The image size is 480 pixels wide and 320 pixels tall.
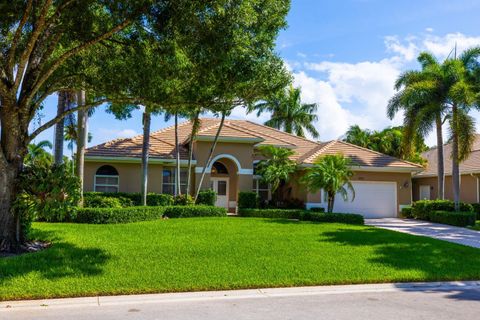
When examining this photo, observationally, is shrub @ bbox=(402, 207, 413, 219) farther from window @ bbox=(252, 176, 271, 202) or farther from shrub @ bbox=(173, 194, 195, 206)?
shrub @ bbox=(173, 194, 195, 206)

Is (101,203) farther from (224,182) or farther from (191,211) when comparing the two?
(224,182)

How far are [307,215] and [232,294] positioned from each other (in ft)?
41.7

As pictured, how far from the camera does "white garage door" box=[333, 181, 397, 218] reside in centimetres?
2572

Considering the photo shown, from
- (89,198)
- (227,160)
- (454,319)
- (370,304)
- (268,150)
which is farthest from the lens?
(227,160)

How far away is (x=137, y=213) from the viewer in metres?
17.9

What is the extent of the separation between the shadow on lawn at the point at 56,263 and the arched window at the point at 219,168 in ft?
53.6

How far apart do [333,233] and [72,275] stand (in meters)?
9.27

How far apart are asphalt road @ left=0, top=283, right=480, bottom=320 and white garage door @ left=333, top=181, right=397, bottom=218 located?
1671 cm

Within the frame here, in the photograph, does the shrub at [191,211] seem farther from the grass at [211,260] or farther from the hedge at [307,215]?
the grass at [211,260]

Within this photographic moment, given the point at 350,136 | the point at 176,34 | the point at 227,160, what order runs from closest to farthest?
1. the point at 176,34
2. the point at 227,160
3. the point at 350,136

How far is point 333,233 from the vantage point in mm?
15453

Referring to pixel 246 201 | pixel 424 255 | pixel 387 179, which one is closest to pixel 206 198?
pixel 246 201

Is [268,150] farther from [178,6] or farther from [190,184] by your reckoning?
[178,6]

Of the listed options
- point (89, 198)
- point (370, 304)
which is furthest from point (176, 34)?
point (89, 198)
